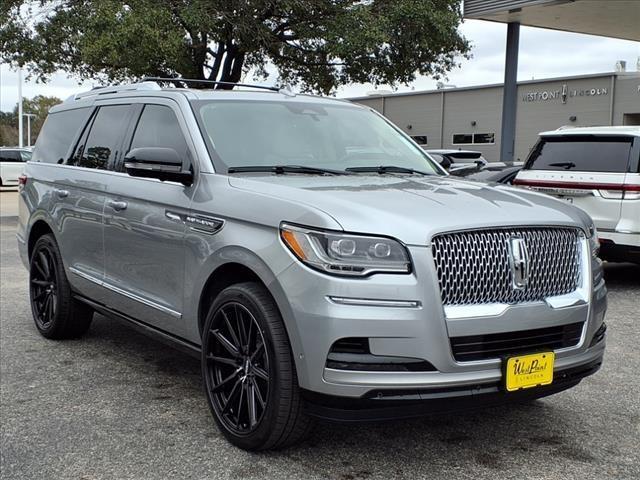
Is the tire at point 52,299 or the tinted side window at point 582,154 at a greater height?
the tinted side window at point 582,154

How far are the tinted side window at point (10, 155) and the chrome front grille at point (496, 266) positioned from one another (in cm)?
3245

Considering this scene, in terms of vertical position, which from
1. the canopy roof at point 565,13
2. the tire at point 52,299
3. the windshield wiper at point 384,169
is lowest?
the tire at point 52,299

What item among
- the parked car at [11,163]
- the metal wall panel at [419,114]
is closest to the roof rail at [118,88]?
the parked car at [11,163]

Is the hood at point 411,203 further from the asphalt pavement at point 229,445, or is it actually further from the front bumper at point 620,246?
the front bumper at point 620,246

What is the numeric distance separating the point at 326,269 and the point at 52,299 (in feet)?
11.7

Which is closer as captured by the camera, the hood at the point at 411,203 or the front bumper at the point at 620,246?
the hood at the point at 411,203

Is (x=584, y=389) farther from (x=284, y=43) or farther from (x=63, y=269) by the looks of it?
(x=284, y=43)

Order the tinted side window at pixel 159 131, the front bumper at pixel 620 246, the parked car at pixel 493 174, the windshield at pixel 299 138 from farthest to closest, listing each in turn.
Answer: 1. the parked car at pixel 493 174
2. the front bumper at pixel 620 246
3. the tinted side window at pixel 159 131
4. the windshield at pixel 299 138

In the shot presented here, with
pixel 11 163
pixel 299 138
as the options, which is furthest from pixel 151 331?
pixel 11 163

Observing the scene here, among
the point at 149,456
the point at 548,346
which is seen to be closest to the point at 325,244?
the point at 548,346

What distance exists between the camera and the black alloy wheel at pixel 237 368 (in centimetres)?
365

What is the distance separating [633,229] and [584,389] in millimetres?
3903

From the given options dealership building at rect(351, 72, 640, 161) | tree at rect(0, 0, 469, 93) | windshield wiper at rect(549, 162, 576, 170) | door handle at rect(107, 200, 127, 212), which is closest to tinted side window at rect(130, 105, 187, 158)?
door handle at rect(107, 200, 127, 212)

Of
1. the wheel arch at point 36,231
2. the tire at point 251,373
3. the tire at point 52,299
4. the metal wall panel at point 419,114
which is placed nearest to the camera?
the tire at point 251,373
